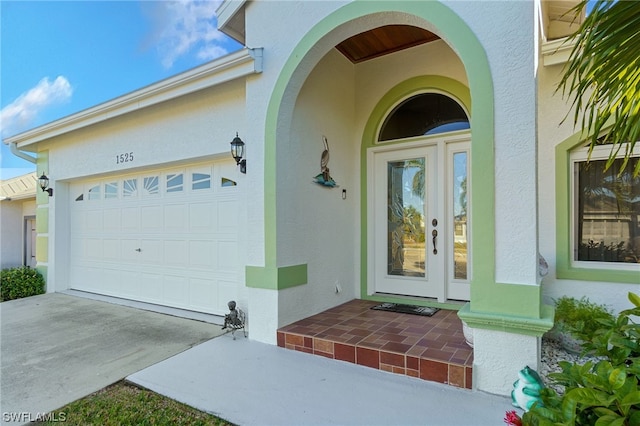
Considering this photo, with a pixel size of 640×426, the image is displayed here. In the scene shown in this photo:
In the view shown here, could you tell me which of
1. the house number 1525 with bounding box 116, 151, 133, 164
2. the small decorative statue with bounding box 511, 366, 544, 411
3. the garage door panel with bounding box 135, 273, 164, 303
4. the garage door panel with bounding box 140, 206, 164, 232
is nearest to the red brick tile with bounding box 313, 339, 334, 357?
the small decorative statue with bounding box 511, 366, 544, 411

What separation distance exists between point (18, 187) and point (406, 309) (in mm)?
14426

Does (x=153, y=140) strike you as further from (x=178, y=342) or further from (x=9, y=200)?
(x=9, y=200)

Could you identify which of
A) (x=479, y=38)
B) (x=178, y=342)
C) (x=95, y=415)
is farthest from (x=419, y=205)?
(x=95, y=415)

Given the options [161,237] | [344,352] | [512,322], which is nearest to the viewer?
[512,322]

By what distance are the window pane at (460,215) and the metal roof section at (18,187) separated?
12.5m

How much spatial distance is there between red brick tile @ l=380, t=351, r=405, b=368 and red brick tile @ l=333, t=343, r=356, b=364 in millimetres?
318

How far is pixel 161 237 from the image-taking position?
6121 mm

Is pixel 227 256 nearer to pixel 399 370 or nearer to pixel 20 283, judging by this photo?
pixel 399 370

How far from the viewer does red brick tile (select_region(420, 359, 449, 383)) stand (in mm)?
3002


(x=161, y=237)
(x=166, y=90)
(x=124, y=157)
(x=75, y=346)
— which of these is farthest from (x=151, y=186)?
(x=75, y=346)

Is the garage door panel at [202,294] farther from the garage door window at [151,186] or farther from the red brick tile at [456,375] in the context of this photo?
the red brick tile at [456,375]

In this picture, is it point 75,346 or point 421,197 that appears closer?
point 75,346

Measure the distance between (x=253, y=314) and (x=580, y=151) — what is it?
4468 millimetres

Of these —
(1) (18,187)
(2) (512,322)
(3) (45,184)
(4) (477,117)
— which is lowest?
(2) (512,322)
